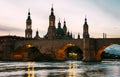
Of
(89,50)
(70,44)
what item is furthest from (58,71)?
(70,44)

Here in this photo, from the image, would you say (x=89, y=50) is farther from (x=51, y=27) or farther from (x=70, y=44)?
(x=51, y=27)

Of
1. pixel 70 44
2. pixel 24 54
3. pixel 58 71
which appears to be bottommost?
pixel 58 71

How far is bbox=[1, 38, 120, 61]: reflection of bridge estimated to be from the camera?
8788 centimetres

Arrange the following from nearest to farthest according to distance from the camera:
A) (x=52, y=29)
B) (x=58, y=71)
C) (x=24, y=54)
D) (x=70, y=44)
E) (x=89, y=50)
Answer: (x=58, y=71), (x=89, y=50), (x=70, y=44), (x=24, y=54), (x=52, y=29)

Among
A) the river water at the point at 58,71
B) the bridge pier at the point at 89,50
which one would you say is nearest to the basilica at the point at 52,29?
the bridge pier at the point at 89,50

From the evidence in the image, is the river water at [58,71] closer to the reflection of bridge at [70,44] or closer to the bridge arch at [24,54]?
the reflection of bridge at [70,44]

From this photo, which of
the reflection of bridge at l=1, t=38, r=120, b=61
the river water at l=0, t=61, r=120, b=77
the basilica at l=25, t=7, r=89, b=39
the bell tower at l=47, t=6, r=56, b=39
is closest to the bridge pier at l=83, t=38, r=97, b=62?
the reflection of bridge at l=1, t=38, r=120, b=61

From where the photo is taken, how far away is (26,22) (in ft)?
458

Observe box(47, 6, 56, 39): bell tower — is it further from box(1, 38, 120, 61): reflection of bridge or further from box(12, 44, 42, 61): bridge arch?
box(1, 38, 120, 61): reflection of bridge

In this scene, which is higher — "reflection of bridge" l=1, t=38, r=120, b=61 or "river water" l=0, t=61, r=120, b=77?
"reflection of bridge" l=1, t=38, r=120, b=61

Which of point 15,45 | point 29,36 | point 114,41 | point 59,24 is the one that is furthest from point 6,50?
point 59,24

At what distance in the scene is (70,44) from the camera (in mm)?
95812

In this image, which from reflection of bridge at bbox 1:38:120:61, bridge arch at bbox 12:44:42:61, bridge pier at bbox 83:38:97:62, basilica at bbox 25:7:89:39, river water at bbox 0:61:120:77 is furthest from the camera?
basilica at bbox 25:7:89:39

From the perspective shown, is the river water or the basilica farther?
the basilica
